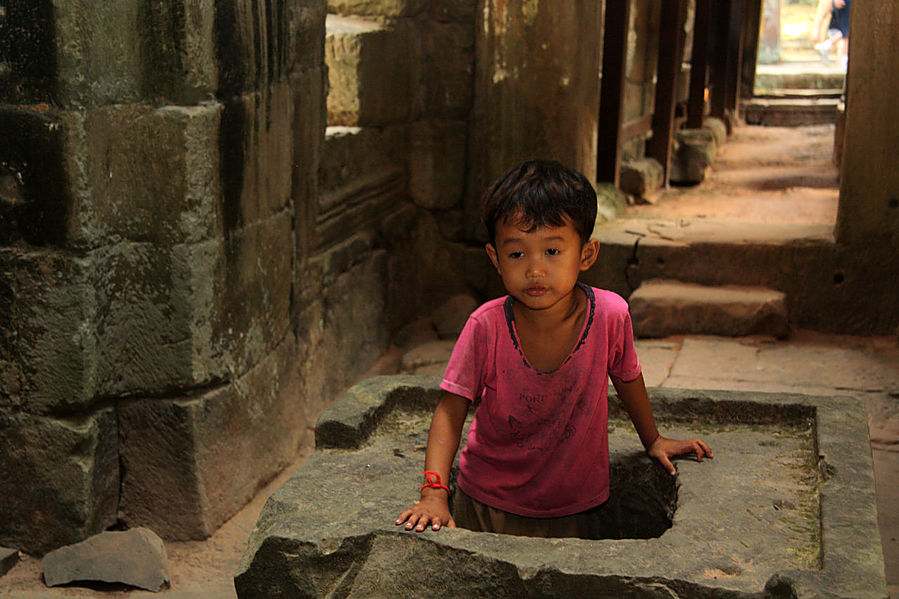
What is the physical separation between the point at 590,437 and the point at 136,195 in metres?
1.55

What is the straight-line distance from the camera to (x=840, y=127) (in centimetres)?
749

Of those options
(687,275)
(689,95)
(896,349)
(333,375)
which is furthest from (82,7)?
(689,95)

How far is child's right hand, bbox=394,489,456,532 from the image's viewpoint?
73.2 inches

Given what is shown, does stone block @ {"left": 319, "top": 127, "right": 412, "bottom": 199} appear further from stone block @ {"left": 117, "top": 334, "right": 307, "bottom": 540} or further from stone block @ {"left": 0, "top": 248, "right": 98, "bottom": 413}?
stone block @ {"left": 0, "top": 248, "right": 98, "bottom": 413}

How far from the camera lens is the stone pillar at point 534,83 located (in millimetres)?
4754

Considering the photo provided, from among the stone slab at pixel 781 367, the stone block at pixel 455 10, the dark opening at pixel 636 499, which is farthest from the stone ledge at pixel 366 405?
the stone block at pixel 455 10

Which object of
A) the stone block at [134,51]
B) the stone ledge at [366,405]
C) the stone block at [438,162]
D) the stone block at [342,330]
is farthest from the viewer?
the stone block at [438,162]

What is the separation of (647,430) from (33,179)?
1779 millimetres

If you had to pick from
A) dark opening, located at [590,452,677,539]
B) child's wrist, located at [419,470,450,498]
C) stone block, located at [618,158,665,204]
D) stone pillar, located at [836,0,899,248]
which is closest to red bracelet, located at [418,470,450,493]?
child's wrist, located at [419,470,450,498]

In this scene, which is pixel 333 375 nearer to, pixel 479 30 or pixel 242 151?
pixel 242 151

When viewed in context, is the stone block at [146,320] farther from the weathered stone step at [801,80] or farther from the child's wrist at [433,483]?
the weathered stone step at [801,80]

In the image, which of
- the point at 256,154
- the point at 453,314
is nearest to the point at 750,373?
the point at 453,314

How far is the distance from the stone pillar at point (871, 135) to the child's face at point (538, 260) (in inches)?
112

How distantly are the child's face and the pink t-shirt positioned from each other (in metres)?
0.12
